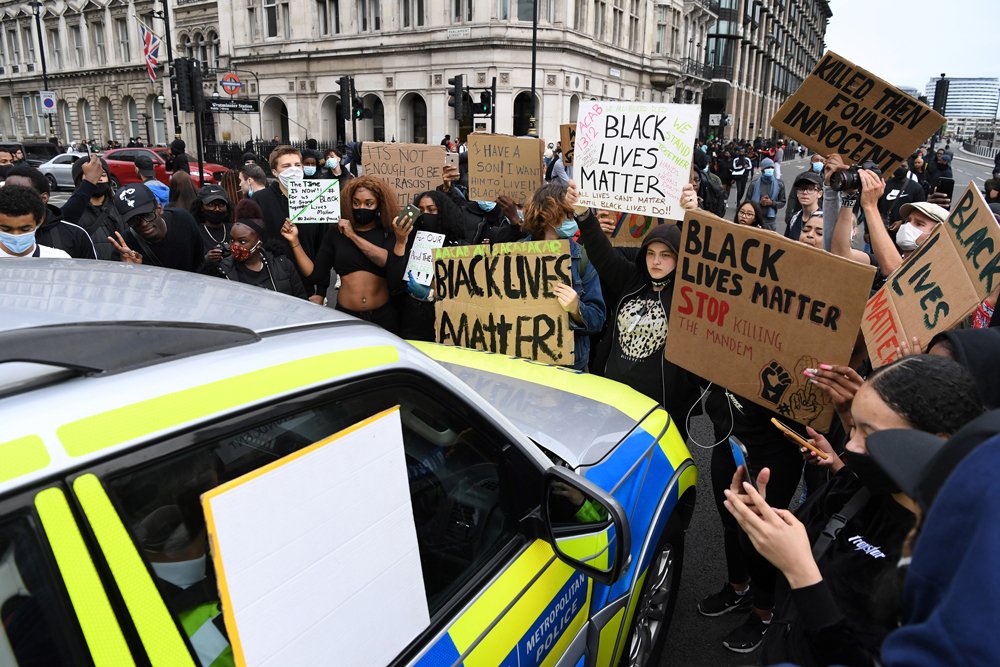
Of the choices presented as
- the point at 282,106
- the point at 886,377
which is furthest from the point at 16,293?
the point at 282,106

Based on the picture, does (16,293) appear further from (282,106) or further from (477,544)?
(282,106)

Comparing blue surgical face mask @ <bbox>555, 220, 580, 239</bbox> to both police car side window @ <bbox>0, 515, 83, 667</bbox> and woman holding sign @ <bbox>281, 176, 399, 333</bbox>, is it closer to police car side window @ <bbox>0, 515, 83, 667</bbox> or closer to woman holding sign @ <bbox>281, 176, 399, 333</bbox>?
woman holding sign @ <bbox>281, 176, 399, 333</bbox>

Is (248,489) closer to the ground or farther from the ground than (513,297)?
farther from the ground

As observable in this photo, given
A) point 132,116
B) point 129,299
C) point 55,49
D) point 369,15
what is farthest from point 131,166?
point 55,49

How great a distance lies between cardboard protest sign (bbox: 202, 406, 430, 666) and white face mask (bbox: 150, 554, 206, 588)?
92mm

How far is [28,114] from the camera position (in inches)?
2136

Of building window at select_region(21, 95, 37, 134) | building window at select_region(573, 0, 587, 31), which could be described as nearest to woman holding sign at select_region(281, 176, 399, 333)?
building window at select_region(573, 0, 587, 31)

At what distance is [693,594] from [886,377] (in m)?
2.09

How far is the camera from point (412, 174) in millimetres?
7121

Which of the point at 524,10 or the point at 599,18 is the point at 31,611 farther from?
the point at 599,18

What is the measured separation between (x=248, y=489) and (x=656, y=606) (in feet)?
7.19

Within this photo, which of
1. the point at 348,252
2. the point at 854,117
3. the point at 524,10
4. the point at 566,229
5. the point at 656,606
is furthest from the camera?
the point at 524,10

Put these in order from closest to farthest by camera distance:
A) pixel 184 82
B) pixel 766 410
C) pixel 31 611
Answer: pixel 31 611 < pixel 766 410 < pixel 184 82

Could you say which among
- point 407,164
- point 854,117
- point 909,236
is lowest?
point 909,236
